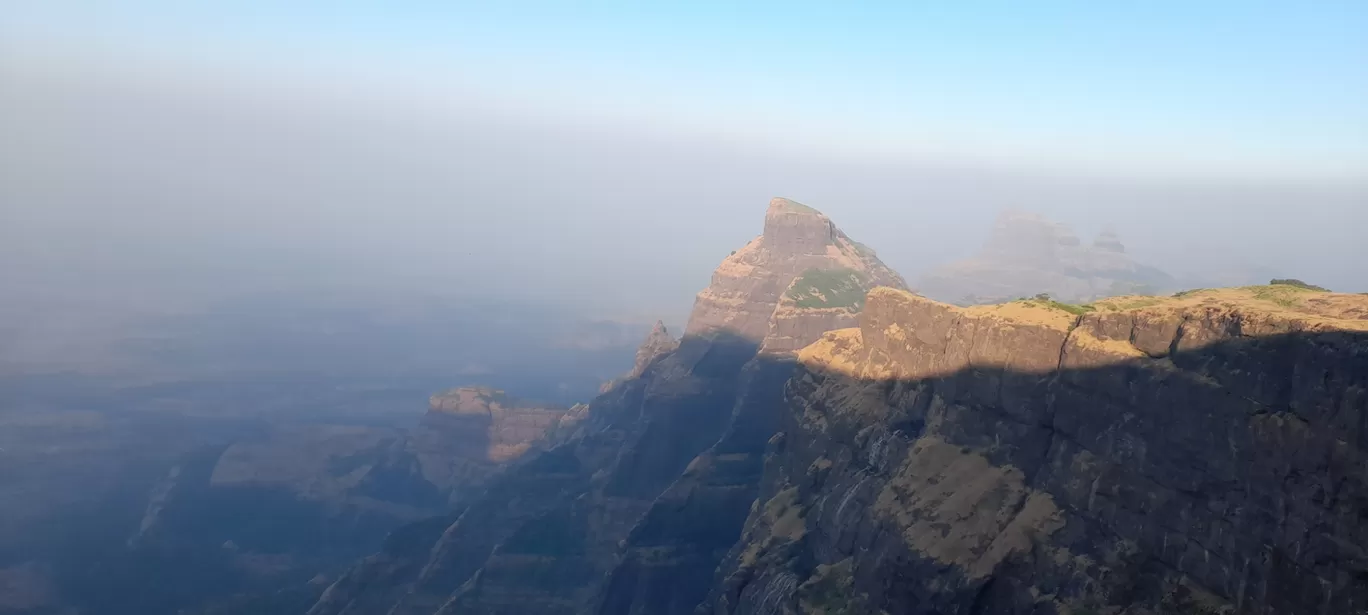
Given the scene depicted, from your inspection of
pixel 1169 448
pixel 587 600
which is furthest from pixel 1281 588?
pixel 587 600

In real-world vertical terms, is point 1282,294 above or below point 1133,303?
above

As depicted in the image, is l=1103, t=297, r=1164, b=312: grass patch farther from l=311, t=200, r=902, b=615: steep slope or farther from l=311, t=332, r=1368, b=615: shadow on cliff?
l=311, t=200, r=902, b=615: steep slope

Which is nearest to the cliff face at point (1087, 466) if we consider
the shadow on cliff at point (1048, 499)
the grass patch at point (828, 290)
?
the shadow on cliff at point (1048, 499)

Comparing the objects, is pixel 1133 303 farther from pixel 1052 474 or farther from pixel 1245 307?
pixel 1052 474

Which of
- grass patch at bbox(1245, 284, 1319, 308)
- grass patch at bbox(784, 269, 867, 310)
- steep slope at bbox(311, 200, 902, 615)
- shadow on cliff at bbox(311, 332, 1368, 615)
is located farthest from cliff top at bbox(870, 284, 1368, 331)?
grass patch at bbox(784, 269, 867, 310)

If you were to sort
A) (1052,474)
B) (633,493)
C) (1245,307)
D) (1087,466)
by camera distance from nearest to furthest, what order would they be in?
(1245,307)
(1087,466)
(1052,474)
(633,493)

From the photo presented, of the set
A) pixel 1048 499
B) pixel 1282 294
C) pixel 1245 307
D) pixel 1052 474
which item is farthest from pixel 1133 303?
pixel 1048 499

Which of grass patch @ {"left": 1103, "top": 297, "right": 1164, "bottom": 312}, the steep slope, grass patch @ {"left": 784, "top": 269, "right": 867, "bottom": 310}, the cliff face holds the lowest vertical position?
the steep slope
